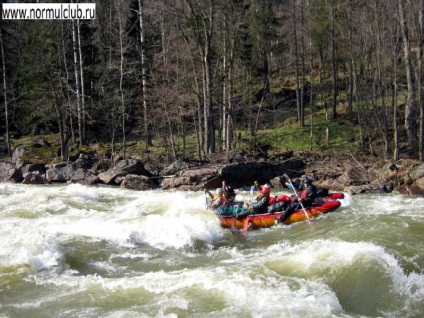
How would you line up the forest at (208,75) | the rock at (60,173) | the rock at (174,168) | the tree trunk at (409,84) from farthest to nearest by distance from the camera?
the forest at (208,75) < the rock at (174,168) < the rock at (60,173) < the tree trunk at (409,84)

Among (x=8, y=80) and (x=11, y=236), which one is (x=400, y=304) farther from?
(x=8, y=80)

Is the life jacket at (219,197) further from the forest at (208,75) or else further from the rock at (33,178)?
the rock at (33,178)

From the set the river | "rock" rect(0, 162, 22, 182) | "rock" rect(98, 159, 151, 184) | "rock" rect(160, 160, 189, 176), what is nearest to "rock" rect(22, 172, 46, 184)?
"rock" rect(0, 162, 22, 182)

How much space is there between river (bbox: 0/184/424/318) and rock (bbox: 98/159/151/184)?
20.3 feet

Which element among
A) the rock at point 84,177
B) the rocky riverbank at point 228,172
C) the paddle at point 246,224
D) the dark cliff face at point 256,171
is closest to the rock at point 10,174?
the rocky riverbank at point 228,172

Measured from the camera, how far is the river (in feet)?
24.4

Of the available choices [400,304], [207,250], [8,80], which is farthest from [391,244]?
[8,80]

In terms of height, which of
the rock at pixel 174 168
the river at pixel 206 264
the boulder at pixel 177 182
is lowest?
the river at pixel 206 264

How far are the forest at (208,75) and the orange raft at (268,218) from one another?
863cm

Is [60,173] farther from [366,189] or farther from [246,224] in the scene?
[366,189]

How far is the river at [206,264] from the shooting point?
7445 mm

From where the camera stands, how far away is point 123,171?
2086cm

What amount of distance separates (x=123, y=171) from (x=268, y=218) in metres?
9.69

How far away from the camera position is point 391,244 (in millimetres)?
9984
